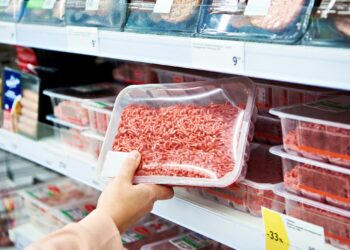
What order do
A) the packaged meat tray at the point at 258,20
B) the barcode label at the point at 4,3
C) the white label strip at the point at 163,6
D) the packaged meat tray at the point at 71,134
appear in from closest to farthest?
1. the packaged meat tray at the point at 258,20
2. the white label strip at the point at 163,6
3. the packaged meat tray at the point at 71,134
4. the barcode label at the point at 4,3

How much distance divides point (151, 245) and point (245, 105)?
55 cm

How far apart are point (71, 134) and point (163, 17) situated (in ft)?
2.00

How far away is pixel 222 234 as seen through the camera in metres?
1.02

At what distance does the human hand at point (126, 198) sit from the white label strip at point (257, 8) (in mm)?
395

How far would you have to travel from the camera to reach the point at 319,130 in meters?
0.90

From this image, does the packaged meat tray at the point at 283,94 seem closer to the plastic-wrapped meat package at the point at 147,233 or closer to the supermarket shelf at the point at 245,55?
the supermarket shelf at the point at 245,55

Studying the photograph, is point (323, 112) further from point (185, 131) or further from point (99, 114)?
point (99, 114)

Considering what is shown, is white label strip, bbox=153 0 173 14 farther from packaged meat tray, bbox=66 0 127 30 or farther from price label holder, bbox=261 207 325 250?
price label holder, bbox=261 207 325 250

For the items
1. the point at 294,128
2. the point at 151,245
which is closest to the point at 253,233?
the point at 294,128

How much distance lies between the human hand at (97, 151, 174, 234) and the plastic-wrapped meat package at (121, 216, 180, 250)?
0.51m

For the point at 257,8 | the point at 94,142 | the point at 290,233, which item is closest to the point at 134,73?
the point at 94,142

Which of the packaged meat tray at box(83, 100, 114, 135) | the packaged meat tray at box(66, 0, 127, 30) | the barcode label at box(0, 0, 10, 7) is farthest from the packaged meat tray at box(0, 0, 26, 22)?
the packaged meat tray at box(83, 100, 114, 135)

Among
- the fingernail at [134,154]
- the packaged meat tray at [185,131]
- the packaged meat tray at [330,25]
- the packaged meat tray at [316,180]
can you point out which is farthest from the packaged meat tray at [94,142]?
the packaged meat tray at [330,25]

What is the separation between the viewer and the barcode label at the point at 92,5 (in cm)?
130
